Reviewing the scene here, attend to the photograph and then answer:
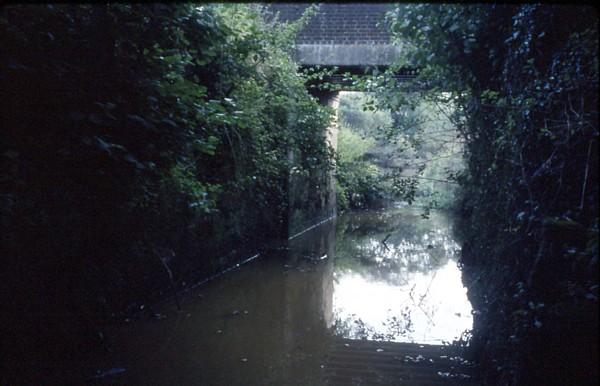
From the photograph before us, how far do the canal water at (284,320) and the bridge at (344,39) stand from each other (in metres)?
4.45

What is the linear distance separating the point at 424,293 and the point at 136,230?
15.5 ft

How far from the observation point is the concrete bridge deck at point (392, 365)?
14.9 ft

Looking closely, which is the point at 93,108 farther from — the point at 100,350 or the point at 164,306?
the point at 164,306

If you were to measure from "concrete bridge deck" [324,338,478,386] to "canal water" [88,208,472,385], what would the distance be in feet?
0.55

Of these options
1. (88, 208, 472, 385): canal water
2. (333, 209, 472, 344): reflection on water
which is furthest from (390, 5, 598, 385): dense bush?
(88, 208, 472, 385): canal water

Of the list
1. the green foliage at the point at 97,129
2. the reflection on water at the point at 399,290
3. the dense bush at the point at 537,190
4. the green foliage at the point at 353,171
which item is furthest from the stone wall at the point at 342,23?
the green foliage at the point at 97,129

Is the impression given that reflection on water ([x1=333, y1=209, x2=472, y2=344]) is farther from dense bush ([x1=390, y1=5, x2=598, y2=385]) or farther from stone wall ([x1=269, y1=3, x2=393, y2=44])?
stone wall ([x1=269, y1=3, x2=393, y2=44])

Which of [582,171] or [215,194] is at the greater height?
[582,171]

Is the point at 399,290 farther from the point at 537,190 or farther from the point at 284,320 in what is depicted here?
the point at 537,190

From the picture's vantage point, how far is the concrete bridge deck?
4.55 m

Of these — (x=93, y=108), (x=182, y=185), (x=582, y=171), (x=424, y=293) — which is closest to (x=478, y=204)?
(x=424, y=293)

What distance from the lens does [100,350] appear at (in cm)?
487

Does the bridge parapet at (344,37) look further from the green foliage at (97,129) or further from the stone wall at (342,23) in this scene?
the green foliage at (97,129)

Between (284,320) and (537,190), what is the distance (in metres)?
3.71
